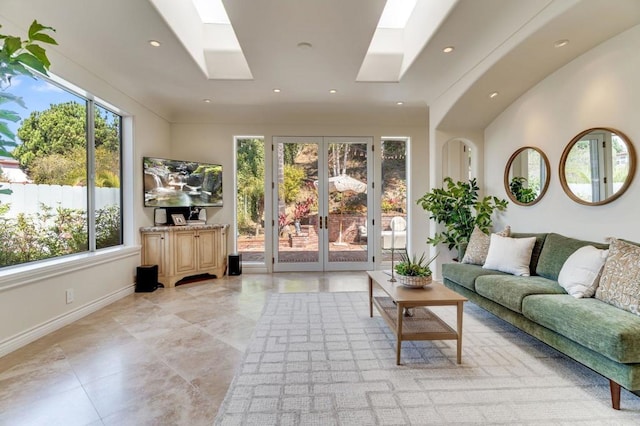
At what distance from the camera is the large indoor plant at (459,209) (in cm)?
459

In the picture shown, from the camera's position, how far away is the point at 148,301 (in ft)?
13.3

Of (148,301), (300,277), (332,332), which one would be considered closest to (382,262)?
(300,277)

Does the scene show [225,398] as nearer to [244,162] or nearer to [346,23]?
[346,23]

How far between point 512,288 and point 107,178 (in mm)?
4982

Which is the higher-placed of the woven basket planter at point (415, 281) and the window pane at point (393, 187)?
the window pane at point (393, 187)

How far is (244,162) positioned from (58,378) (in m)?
4.32

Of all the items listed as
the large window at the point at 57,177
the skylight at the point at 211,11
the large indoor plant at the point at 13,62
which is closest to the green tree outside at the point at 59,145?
the large window at the point at 57,177

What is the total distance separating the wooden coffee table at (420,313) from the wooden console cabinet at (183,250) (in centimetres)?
334

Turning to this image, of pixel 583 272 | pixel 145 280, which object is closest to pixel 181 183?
pixel 145 280

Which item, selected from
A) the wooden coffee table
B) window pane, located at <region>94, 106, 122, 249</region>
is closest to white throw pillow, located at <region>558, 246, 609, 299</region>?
the wooden coffee table

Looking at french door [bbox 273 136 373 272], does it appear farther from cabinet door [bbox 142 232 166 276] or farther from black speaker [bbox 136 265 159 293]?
black speaker [bbox 136 265 159 293]

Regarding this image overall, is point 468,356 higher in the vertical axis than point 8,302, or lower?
lower

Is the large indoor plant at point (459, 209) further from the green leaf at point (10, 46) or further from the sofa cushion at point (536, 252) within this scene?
the green leaf at point (10, 46)

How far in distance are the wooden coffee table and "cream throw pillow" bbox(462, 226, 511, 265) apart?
4.37 ft
